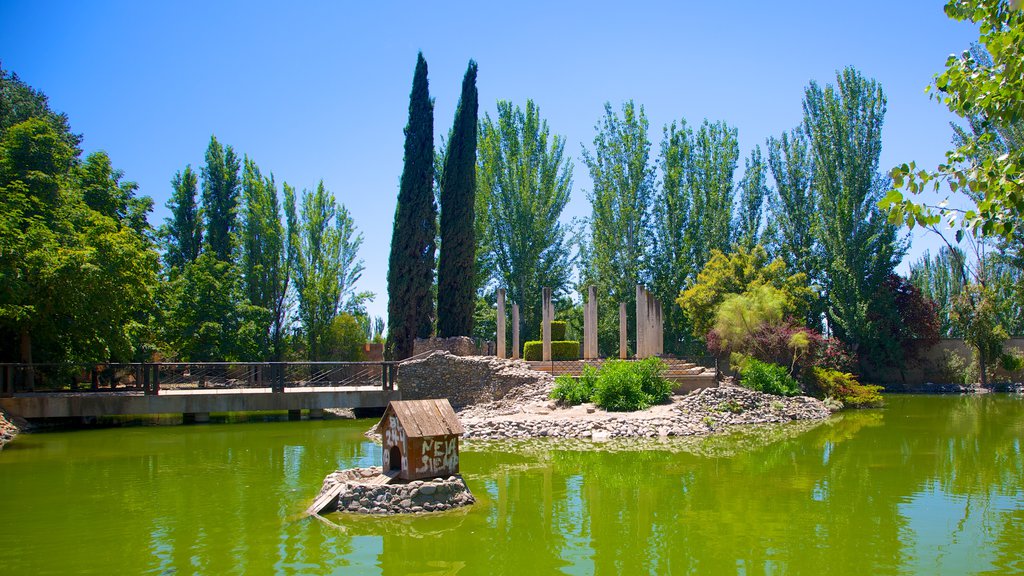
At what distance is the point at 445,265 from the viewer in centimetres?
2941

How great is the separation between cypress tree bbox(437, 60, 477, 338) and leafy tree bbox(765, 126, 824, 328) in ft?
54.9

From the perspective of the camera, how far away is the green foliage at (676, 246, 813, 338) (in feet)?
100

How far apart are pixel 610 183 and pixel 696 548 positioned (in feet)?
→ 106

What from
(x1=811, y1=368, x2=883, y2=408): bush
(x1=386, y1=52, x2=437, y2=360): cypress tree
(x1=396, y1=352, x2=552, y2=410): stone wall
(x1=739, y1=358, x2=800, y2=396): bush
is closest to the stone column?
(x1=396, y1=352, x2=552, y2=410): stone wall

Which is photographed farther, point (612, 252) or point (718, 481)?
point (612, 252)

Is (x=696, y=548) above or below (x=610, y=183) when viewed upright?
below

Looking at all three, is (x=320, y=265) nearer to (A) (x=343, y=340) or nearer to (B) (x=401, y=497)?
(A) (x=343, y=340)

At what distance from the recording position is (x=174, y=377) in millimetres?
27156

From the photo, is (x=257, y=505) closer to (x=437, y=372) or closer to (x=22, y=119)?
(x=437, y=372)

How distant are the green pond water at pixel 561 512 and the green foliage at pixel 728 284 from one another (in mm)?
14004

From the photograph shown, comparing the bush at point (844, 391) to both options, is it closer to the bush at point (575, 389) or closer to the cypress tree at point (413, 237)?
the bush at point (575, 389)

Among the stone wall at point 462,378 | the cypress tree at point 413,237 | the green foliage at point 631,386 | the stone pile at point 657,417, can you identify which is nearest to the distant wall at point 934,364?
the stone pile at point 657,417

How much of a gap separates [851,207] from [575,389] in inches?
781

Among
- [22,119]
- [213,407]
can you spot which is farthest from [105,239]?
[22,119]
